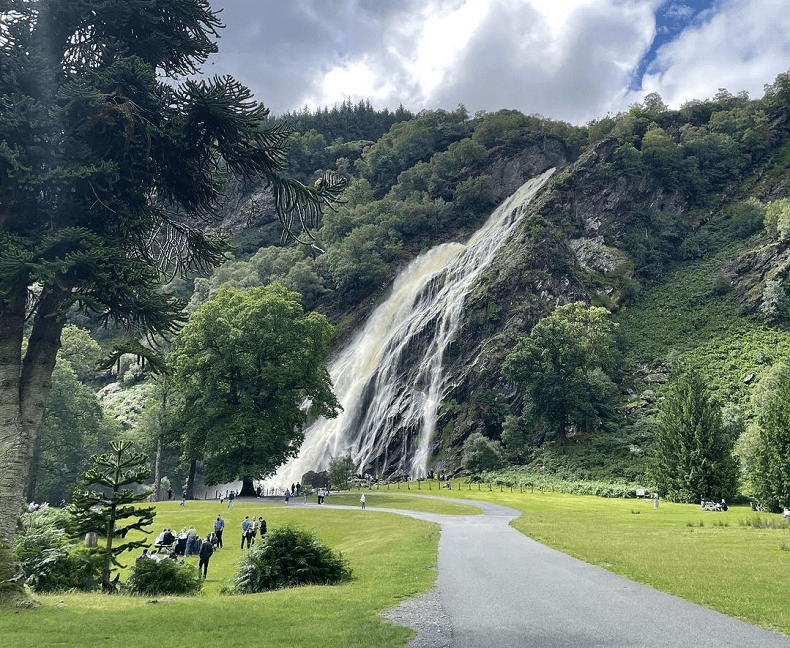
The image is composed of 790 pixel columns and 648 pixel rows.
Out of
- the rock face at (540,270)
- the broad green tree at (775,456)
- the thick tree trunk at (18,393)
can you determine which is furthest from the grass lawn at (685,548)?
the rock face at (540,270)

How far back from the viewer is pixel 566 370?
204 feet

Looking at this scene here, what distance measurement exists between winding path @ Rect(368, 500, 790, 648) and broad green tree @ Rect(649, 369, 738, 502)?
2888 centimetres

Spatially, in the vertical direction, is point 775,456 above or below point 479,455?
above

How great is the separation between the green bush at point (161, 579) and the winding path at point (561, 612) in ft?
22.6

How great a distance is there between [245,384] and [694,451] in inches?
1477

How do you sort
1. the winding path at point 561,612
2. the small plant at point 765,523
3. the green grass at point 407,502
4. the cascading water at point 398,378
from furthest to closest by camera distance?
1. the cascading water at point 398,378
2. the green grass at point 407,502
3. the small plant at point 765,523
4. the winding path at point 561,612

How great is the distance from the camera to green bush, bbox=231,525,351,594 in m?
15.4

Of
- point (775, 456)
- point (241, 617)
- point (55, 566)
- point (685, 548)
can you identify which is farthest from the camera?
point (775, 456)

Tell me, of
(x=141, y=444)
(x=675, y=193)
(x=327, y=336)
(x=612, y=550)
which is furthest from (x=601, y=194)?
(x=612, y=550)

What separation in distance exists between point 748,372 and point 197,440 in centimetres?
5739

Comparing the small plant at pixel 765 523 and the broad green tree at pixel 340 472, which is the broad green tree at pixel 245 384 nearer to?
the broad green tree at pixel 340 472

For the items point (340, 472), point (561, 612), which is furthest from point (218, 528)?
point (340, 472)

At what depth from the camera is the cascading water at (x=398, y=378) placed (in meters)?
65.6

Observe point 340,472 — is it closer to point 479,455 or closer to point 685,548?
point 479,455
